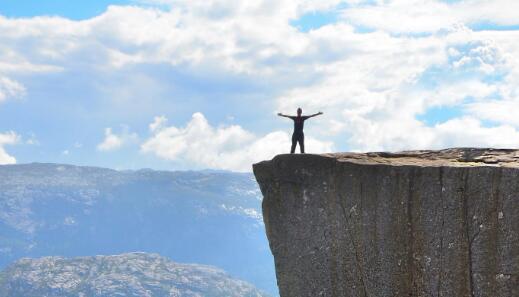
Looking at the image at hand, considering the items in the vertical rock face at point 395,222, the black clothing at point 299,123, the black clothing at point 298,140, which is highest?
the black clothing at point 299,123

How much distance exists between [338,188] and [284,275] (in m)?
3.64

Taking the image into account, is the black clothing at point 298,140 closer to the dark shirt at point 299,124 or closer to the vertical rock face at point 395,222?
the dark shirt at point 299,124

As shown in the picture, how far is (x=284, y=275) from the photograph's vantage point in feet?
77.5

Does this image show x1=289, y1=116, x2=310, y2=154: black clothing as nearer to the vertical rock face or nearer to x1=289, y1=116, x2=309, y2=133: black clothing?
x1=289, y1=116, x2=309, y2=133: black clothing

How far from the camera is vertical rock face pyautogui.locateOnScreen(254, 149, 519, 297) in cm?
2017

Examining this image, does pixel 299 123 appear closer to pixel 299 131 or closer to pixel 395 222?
pixel 299 131

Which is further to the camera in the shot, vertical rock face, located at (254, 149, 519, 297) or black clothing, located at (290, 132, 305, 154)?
black clothing, located at (290, 132, 305, 154)

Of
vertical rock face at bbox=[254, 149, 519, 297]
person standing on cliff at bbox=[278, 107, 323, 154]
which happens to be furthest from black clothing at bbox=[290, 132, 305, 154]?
vertical rock face at bbox=[254, 149, 519, 297]

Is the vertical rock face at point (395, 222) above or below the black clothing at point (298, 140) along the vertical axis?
below

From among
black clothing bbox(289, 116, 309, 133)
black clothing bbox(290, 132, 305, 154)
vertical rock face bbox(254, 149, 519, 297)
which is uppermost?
black clothing bbox(289, 116, 309, 133)

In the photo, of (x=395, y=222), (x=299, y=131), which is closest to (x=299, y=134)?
(x=299, y=131)

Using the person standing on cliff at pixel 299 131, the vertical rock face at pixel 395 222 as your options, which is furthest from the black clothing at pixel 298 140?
the vertical rock face at pixel 395 222

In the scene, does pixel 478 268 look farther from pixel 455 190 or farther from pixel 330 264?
pixel 330 264

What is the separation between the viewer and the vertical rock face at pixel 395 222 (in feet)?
66.2
